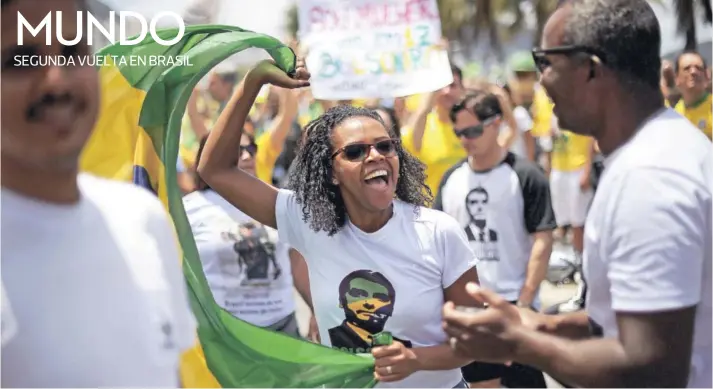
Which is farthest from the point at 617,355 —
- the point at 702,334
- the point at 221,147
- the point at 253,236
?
the point at 253,236

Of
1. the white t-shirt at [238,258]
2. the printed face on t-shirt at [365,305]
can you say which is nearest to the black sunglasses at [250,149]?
the white t-shirt at [238,258]

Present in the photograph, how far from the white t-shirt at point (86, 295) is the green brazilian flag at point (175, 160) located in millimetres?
241

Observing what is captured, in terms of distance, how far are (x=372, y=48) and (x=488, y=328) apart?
8.58ft

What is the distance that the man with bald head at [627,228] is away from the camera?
1856 millimetres

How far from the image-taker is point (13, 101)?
1876 mm

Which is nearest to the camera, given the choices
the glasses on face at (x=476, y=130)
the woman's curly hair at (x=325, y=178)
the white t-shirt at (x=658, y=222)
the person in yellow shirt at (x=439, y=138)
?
the white t-shirt at (x=658, y=222)

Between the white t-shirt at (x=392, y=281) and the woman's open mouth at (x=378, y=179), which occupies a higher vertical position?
the woman's open mouth at (x=378, y=179)

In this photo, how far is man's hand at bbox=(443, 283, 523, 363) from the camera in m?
1.99

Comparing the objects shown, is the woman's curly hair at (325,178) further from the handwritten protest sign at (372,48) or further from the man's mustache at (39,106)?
the man's mustache at (39,106)

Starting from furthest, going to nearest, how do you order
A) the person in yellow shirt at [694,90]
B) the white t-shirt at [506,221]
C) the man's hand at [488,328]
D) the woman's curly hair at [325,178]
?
the person in yellow shirt at [694,90] < the white t-shirt at [506,221] < the woman's curly hair at [325,178] < the man's hand at [488,328]

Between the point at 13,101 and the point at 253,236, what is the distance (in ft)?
7.50

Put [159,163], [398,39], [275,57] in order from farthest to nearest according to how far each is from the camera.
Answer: [398,39], [275,57], [159,163]

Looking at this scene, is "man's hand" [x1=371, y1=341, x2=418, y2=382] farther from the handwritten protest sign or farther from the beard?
the handwritten protest sign

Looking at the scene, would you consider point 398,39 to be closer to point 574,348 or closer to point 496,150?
point 496,150
